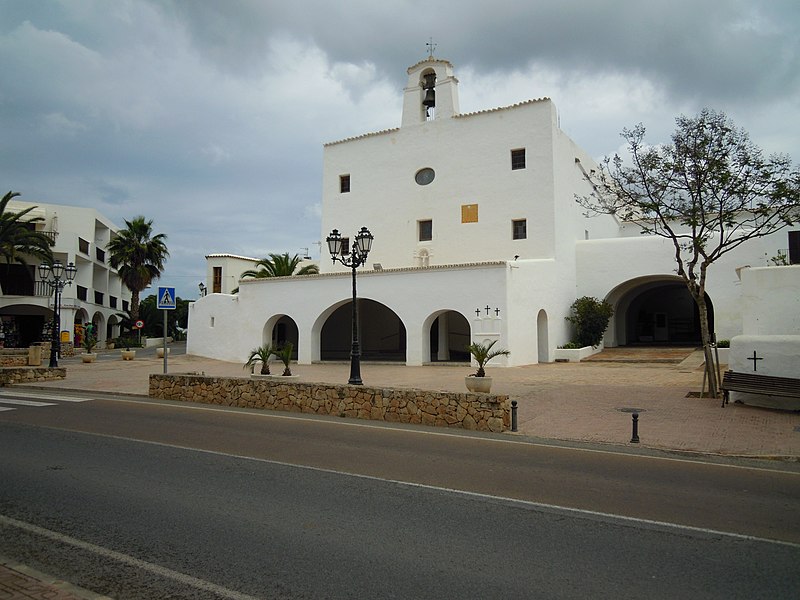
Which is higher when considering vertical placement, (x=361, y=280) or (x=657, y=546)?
(x=361, y=280)

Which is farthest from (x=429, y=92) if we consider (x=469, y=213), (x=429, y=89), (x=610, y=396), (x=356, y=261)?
(x=610, y=396)

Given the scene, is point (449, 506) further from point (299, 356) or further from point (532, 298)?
point (299, 356)

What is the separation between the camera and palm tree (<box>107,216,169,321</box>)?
4156 centimetres

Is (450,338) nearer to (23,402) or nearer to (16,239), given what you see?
(23,402)

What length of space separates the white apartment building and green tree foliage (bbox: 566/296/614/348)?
32.8 m

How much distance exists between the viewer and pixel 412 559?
186 inches

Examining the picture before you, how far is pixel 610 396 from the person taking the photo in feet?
50.0

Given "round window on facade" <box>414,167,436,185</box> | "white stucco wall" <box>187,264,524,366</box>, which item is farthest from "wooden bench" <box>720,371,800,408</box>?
"round window on facade" <box>414,167,436,185</box>

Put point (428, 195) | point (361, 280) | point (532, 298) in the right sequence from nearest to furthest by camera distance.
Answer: point (532, 298) → point (361, 280) → point (428, 195)

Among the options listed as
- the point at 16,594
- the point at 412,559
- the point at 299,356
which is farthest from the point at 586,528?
the point at 299,356

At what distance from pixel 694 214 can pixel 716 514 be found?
10.7 m

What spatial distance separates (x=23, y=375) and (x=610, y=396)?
1873 cm

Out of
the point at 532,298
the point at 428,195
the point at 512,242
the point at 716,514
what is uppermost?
the point at 428,195

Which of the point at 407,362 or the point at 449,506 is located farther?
the point at 407,362
